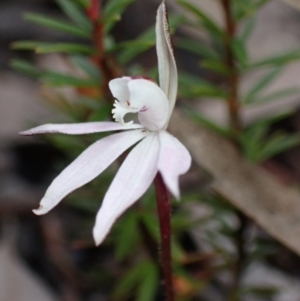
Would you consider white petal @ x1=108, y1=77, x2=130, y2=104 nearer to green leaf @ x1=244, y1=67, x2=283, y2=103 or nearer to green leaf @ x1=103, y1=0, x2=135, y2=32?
green leaf @ x1=103, y1=0, x2=135, y2=32

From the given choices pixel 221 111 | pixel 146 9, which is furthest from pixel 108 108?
pixel 146 9

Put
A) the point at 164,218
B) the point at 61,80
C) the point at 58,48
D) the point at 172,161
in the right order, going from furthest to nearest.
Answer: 1. the point at 61,80
2. the point at 58,48
3. the point at 164,218
4. the point at 172,161

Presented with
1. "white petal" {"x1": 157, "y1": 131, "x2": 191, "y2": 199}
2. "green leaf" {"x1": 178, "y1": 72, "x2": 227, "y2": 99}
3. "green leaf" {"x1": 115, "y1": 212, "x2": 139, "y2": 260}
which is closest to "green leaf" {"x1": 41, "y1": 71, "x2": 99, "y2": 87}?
"green leaf" {"x1": 178, "y1": 72, "x2": 227, "y2": 99}

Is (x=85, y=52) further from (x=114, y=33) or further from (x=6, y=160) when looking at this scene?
(x=114, y=33)

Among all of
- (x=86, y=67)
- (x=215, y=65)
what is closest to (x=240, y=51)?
(x=215, y=65)

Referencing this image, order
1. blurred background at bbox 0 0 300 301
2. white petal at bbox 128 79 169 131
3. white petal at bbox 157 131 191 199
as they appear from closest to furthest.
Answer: white petal at bbox 157 131 191 199, white petal at bbox 128 79 169 131, blurred background at bbox 0 0 300 301

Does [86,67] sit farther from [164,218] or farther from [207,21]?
[164,218]
